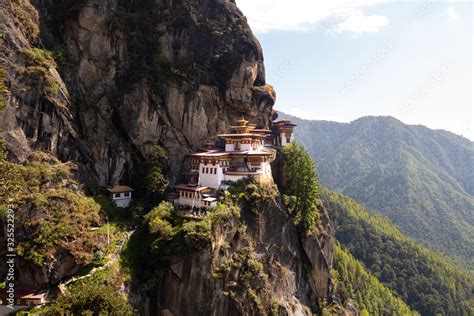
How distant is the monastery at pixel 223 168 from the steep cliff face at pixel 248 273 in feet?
16.0

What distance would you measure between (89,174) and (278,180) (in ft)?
96.4

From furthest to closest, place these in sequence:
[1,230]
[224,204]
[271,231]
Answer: [271,231] < [224,204] < [1,230]

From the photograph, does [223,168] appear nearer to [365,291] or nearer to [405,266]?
[365,291]

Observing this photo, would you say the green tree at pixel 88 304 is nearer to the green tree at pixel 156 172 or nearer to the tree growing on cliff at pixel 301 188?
the green tree at pixel 156 172

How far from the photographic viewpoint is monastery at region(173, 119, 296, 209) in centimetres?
4262

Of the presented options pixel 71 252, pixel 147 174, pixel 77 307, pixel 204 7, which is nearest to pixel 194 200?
pixel 147 174

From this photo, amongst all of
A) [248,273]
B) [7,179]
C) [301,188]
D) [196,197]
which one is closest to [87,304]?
[7,179]

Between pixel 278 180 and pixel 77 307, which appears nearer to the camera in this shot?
pixel 77 307

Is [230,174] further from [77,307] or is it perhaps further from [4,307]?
[4,307]

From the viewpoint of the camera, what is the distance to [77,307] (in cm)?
2539

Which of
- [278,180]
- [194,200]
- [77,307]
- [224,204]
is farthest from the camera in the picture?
[278,180]

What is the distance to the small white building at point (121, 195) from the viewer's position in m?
43.0

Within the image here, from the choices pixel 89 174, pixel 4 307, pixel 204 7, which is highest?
pixel 204 7

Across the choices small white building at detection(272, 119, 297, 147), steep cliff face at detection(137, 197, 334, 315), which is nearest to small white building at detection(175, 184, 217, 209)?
steep cliff face at detection(137, 197, 334, 315)
